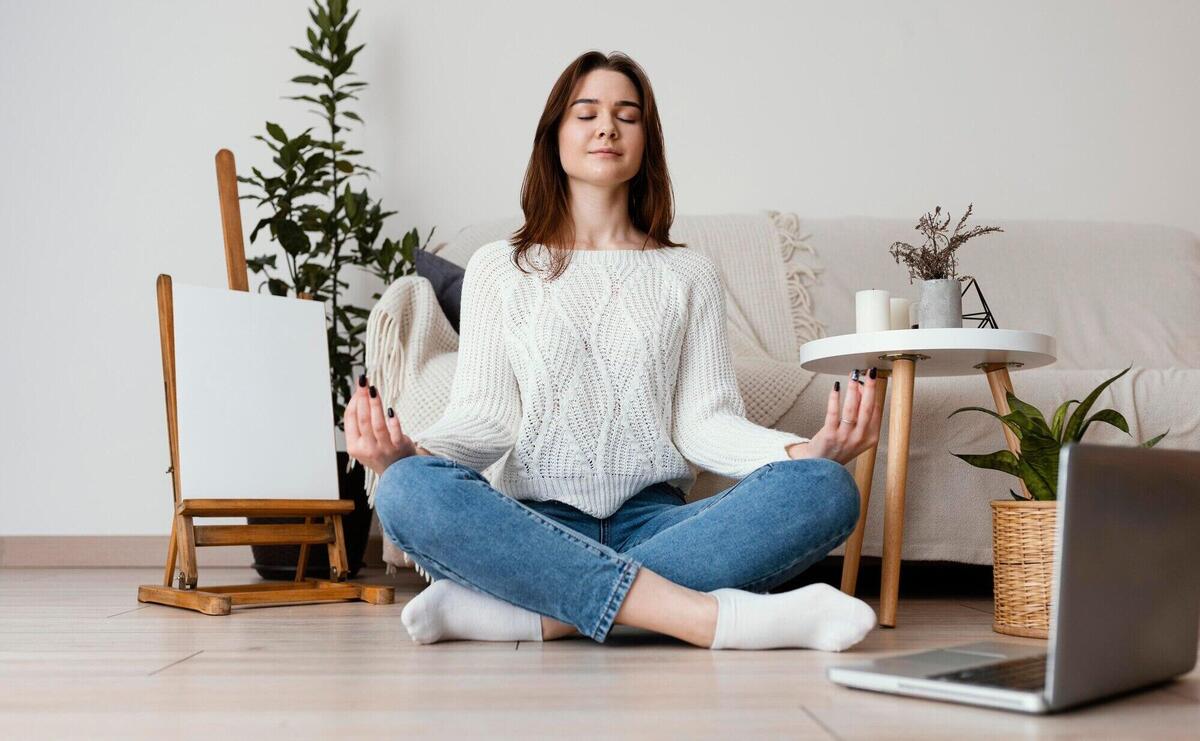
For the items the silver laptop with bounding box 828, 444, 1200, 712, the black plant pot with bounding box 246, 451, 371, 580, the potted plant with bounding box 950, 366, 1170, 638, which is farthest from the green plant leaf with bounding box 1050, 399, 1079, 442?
the black plant pot with bounding box 246, 451, 371, 580

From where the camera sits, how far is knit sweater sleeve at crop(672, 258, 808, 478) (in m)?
1.46

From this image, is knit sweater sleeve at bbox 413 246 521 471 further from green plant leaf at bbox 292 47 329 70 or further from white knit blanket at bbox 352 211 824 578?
green plant leaf at bbox 292 47 329 70

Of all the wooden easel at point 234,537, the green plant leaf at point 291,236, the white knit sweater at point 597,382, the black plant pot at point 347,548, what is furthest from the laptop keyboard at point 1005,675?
the green plant leaf at point 291,236

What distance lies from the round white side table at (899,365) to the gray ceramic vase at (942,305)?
5 centimetres

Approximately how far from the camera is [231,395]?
198 cm

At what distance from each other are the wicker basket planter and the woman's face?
2.43 feet

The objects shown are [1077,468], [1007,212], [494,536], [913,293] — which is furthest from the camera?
[1007,212]

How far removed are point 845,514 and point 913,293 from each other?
1464 millimetres

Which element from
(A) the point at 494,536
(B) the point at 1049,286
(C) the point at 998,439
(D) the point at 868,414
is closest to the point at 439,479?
(A) the point at 494,536

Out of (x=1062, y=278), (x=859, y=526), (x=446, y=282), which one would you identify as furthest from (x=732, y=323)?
(x=1062, y=278)

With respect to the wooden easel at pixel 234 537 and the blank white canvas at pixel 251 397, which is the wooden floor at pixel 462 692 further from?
the blank white canvas at pixel 251 397

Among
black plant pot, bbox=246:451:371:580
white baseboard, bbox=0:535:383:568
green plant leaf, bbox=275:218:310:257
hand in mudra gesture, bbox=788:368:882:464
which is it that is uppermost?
green plant leaf, bbox=275:218:310:257

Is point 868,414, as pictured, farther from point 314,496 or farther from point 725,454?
point 314,496

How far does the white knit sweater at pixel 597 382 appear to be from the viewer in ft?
4.87
